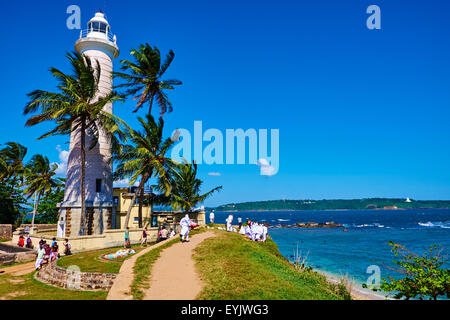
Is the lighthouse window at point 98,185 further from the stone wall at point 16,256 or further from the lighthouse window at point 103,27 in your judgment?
the lighthouse window at point 103,27

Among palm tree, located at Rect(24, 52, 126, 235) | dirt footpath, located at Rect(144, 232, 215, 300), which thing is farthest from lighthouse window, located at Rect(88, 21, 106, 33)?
dirt footpath, located at Rect(144, 232, 215, 300)

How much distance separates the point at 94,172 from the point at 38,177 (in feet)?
52.4

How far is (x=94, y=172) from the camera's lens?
27.1 meters

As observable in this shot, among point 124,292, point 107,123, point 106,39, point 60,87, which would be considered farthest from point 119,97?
point 124,292

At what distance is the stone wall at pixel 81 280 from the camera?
13258mm

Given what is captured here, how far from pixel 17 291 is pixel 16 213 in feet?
103

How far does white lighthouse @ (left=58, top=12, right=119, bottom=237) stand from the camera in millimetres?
25766

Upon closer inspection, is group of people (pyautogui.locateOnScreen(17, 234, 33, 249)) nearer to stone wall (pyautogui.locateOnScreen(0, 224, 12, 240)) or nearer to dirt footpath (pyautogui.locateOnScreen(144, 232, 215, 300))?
stone wall (pyautogui.locateOnScreen(0, 224, 12, 240))

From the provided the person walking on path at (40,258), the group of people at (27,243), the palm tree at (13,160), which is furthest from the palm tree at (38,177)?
the person walking on path at (40,258)

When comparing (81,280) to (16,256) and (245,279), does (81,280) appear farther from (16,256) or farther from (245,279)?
(16,256)

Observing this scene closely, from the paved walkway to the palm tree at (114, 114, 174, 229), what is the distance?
33.9 ft

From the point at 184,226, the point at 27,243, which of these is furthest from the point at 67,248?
the point at 184,226

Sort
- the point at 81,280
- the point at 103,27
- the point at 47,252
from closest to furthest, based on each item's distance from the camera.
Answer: the point at 81,280 < the point at 47,252 < the point at 103,27
